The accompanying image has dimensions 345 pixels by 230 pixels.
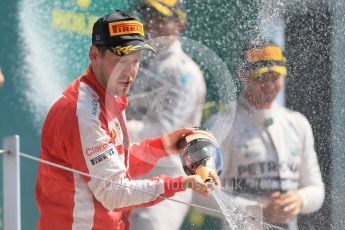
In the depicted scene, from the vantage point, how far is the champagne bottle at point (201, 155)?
112 inches

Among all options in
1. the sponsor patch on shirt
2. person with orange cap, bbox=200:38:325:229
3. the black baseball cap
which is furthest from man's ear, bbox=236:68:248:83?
the sponsor patch on shirt

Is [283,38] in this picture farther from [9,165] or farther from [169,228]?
[9,165]

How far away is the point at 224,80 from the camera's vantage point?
388cm

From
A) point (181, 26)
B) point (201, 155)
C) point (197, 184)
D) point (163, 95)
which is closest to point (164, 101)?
point (163, 95)

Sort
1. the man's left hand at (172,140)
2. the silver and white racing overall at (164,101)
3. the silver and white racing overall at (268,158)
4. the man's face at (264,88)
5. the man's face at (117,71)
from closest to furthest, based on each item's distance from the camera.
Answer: the man's face at (117,71) < the man's left hand at (172,140) < the silver and white racing overall at (164,101) < the silver and white racing overall at (268,158) < the man's face at (264,88)

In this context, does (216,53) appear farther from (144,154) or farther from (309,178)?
(144,154)

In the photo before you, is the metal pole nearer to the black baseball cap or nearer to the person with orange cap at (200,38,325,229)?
the black baseball cap

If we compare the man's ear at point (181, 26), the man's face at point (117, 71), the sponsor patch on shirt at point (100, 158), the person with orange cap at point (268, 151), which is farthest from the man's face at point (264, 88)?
the sponsor patch on shirt at point (100, 158)

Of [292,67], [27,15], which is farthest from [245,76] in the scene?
[27,15]

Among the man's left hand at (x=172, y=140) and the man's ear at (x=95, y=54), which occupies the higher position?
the man's ear at (x=95, y=54)

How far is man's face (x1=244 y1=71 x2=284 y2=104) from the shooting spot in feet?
12.9

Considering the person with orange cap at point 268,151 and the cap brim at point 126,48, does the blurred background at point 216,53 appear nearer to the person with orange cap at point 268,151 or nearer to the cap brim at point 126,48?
the person with orange cap at point 268,151

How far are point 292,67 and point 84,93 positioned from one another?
1805 mm

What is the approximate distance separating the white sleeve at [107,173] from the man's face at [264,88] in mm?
1230
